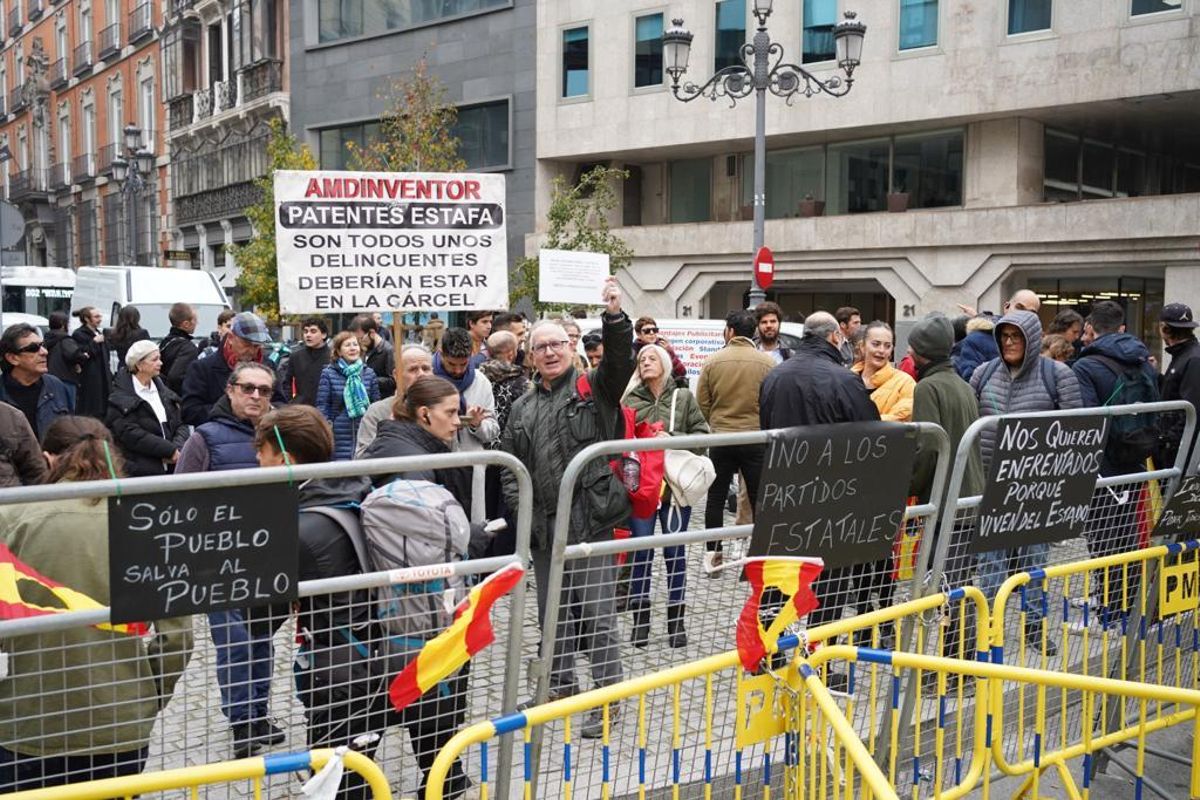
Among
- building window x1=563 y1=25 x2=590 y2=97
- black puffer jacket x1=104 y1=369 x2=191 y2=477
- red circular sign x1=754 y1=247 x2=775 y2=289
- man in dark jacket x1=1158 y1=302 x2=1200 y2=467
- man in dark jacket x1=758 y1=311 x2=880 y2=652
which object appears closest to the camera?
man in dark jacket x1=758 y1=311 x2=880 y2=652

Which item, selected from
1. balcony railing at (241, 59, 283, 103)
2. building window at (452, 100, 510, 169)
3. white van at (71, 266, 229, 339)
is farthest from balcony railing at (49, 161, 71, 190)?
white van at (71, 266, 229, 339)

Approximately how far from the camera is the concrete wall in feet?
100

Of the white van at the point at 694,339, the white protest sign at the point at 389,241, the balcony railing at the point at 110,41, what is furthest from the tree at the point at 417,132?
the balcony railing at the point at 110,41

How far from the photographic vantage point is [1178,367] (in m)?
6.85

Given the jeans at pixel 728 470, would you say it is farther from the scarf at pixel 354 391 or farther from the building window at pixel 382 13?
the building window at pixel 382 13

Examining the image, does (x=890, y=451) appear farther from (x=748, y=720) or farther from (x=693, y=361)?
(x=693, y=361)

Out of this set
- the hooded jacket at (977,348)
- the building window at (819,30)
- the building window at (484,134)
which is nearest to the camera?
the hooded jacket at (977,348)

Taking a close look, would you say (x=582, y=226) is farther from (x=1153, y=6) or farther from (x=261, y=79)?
(x=261, y=79)

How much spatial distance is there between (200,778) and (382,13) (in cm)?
3437

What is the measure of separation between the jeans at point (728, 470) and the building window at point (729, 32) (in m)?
20.3

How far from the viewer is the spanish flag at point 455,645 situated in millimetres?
3102

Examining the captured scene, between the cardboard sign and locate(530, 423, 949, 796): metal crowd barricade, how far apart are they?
1.21 m

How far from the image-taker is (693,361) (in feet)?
42.7

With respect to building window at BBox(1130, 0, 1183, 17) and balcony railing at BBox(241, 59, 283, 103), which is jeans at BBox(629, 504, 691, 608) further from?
balcony railing at BBox(241, 59, 283, 103)
